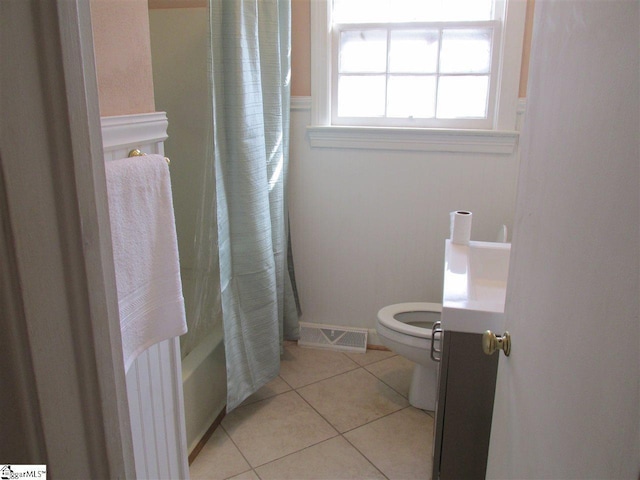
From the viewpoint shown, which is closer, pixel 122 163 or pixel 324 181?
pixel 122 163

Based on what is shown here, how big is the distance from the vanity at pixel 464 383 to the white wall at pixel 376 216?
972 millimetres

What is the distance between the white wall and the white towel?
1.59m

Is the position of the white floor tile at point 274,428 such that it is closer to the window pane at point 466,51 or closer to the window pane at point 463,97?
the window pane at point 463,97

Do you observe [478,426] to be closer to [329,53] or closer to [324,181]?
[324,181]

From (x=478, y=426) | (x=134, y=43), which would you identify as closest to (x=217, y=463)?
(x=478, y=426)

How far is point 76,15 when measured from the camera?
49cm

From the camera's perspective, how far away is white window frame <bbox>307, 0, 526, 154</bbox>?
241 centimetres

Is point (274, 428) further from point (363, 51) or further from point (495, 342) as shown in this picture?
point (363, 51)

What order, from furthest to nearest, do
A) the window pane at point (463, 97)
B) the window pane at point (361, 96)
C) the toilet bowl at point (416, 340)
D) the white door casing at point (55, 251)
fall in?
1. the window pane at point (361, 96)
2. the window pane at point (463, 97)
3. the toilet bowl at point (416, 340)
4. the white door casing at point (55, 251)

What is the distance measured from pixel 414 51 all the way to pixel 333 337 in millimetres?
1539

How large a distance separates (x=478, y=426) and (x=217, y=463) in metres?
1.00

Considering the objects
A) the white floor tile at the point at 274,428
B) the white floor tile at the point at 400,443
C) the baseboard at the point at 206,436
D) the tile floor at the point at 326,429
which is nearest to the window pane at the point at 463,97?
the tile floor at the point at 326,429

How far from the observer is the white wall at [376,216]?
102 inches

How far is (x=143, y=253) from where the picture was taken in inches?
44.6
